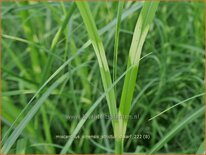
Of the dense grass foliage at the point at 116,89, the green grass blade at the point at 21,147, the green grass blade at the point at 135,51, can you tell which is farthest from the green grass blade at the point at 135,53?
the dense grass foliage at the point at 116,89

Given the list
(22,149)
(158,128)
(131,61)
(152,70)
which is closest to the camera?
(131,61)

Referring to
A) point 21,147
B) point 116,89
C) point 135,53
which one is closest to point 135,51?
point 135,53

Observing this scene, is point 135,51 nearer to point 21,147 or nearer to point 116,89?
point 21,147

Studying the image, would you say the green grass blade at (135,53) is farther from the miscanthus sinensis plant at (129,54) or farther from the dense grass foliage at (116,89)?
the dense grass foliage at (116,89)

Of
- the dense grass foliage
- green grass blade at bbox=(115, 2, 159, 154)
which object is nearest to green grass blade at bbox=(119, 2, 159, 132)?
green grass blade at bbox=(115, 2, 159, 154)

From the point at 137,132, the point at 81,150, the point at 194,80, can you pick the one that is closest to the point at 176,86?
the point at 194,80

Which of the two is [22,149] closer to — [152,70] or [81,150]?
[81,150]

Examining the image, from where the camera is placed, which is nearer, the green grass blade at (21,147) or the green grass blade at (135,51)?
the green grass blade at (135,51)

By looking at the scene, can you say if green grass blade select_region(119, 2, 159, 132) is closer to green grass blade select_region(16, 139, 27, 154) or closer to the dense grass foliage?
green grass blade select_region(16, 139, 27, 154)

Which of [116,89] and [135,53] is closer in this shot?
[135,53]

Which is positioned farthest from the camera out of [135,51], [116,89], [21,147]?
[116,89]

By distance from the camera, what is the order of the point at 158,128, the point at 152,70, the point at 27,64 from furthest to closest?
the point at 27,64 < the point at 152,70 < the point at 158,128
